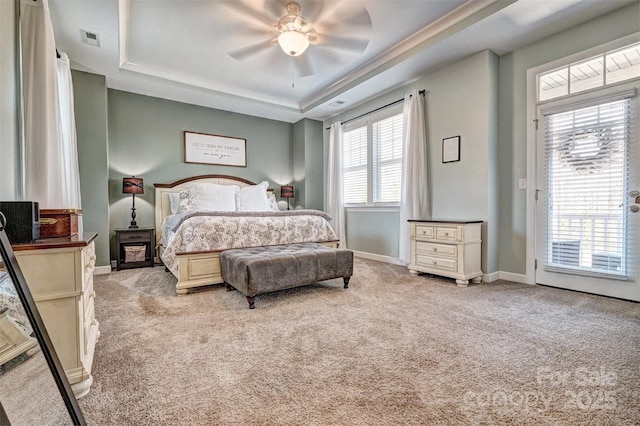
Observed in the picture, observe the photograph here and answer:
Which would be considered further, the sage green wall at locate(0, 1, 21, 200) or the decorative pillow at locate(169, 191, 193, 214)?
the decorative pillow at locate(169, 191, 193, 214)

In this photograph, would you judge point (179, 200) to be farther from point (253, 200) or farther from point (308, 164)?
point (308, 164)

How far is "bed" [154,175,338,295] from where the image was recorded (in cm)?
295

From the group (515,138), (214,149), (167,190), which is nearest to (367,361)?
(515,138)

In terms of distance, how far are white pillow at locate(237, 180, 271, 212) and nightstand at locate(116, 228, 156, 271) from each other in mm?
1307

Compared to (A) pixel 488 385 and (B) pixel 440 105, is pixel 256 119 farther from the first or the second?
(A) pixel 488 385

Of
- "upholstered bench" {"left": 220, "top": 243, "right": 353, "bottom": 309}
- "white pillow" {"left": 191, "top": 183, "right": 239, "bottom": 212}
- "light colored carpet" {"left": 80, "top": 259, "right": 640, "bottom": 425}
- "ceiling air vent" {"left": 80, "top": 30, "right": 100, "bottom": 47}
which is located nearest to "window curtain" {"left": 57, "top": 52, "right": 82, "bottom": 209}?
"ceiling air vent" {"left": 80, "top": 30, "right": 100, "bottom": 47}

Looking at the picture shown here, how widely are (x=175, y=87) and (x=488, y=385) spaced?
15.9 ft

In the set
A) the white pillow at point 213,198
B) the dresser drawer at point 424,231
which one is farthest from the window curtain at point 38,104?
the dresser drawer at point 424,231

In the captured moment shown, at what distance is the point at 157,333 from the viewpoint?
6.56 feet

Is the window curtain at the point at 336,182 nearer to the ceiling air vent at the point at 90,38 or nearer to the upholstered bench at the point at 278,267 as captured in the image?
the upholstered bench at the point at 278,267

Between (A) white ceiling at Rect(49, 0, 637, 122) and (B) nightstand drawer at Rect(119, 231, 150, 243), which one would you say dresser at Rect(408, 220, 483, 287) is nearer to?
(A) white ceiling at Rect(49, 0, 637, 122)

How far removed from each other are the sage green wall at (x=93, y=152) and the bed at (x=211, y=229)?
742 millimetres

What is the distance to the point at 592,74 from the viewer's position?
9.15 feet

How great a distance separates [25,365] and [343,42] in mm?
3585
